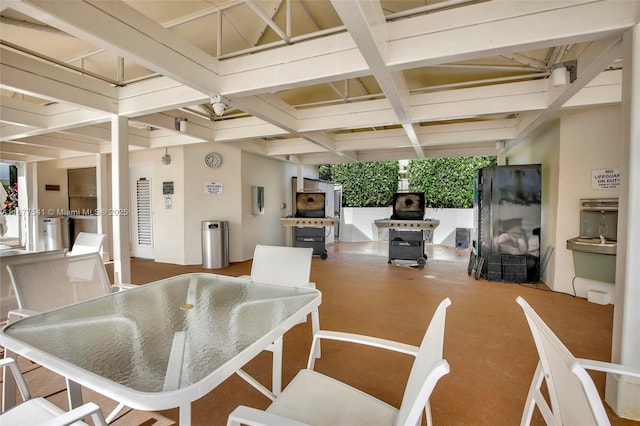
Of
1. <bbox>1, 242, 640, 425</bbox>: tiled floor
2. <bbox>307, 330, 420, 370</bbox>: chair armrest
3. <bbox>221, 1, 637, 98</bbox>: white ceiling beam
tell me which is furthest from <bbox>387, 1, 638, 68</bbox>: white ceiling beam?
<bbox>1, 242, 640, 425</bbox>: tiled floor

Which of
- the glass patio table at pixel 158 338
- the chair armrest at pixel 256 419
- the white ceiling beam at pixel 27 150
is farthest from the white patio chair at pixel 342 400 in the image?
the white ceiling beam at pixel 27 150

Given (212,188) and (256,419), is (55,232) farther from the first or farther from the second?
(256,419)

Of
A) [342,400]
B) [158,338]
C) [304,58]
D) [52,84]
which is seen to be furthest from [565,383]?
[52,84]

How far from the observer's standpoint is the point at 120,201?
382 centimetres

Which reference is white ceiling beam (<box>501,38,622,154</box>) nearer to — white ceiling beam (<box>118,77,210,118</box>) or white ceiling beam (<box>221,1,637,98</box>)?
white ceiling beam (<box>221,1,637,98</box>)

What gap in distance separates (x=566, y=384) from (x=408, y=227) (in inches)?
207

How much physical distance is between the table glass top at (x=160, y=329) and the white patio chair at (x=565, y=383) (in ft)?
3.67

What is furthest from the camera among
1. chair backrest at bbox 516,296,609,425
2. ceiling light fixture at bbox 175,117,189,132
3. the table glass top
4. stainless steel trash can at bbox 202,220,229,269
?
stainless steel trash can at bbox 202,220,229,269

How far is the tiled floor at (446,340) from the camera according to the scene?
77.2 inches

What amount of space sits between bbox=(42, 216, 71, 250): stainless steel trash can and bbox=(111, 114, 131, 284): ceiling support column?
17.4 ft

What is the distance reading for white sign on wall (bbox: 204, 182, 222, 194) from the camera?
6531 millimetres

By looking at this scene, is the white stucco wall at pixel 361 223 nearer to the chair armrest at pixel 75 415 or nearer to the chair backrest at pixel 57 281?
the chair backrest at pixel 57 281

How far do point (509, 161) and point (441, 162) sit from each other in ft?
7.37

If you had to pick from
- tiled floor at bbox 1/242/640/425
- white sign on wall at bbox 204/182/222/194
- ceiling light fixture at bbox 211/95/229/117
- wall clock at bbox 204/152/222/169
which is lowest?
tiled floor at bbox 1/242/640/425
